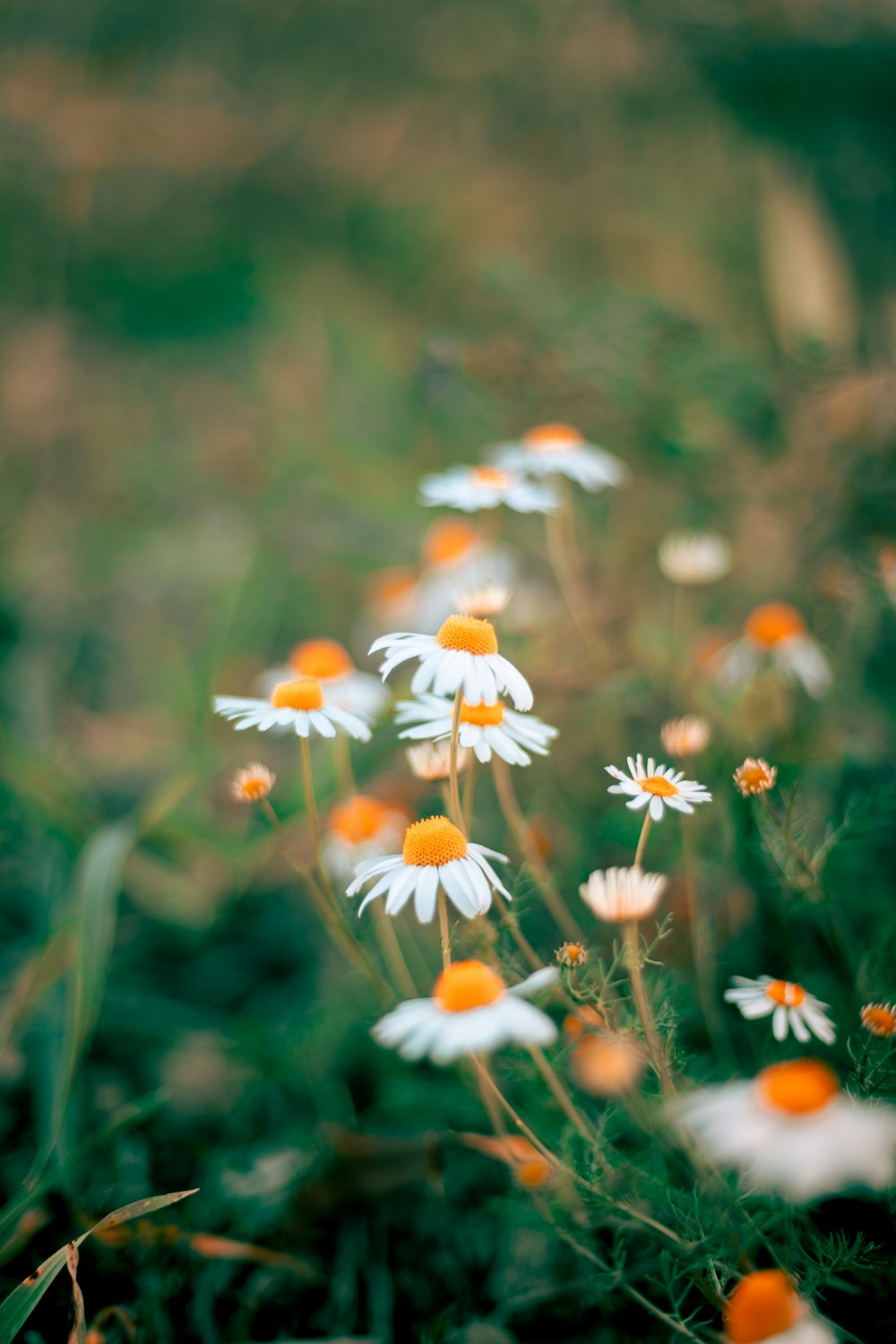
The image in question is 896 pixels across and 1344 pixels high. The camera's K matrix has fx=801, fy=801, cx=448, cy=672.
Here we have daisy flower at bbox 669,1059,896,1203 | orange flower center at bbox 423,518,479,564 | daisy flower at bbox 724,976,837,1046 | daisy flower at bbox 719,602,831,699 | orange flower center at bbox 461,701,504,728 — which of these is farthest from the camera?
orange flower center at bbox 423,518,479,564

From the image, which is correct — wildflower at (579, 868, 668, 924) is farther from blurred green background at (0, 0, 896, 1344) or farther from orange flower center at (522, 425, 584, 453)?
orange flower center at (522, 425, 584, 453)

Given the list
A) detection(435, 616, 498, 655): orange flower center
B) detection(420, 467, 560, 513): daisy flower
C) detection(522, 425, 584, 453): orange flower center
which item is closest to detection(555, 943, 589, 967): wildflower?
detection(435, 616, 498, 655): orange flower center

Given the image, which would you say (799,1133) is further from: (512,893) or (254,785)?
(254,785)

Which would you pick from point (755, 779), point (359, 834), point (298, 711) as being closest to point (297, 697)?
point (298, 711)

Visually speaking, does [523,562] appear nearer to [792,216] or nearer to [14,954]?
[792,216]

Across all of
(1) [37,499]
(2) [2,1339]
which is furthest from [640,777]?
(1) [37,499]

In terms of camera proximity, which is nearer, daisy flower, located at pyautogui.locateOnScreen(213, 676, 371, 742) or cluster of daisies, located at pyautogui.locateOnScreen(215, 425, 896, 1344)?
cluster of daisies, located at pyautogui.locateOnScreen(215, 425, 896, 1344)
